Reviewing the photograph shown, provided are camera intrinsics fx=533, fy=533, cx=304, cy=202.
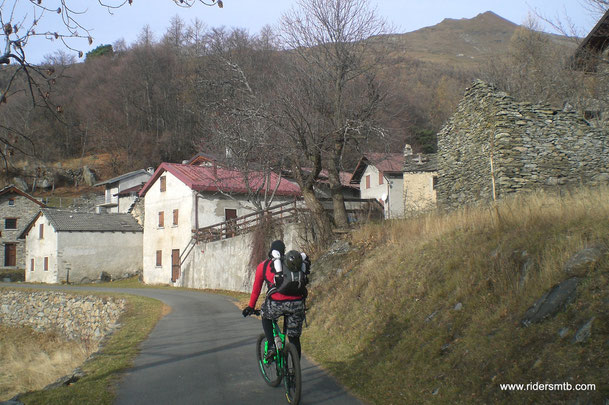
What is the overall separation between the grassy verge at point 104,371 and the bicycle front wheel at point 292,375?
2.23 meters

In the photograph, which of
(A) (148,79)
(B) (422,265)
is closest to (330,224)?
(B) (422,265)

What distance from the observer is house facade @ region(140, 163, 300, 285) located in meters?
33.2

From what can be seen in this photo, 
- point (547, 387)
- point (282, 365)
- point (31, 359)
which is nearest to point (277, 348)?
point (282, 365)

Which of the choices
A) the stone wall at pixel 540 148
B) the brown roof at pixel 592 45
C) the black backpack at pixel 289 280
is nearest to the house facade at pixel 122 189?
the brown roof at pixel 592 45

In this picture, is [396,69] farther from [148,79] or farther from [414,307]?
[148,79]

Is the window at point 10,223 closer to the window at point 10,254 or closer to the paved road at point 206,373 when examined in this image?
the window at point 10,254

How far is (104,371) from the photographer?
8398 millimetres

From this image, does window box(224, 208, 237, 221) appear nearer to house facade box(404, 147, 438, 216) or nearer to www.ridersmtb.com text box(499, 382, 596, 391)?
house facade box(404, 147, 438, 216)

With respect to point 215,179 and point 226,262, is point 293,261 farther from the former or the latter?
point 215,179

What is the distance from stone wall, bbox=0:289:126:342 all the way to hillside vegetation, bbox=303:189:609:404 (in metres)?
13.2

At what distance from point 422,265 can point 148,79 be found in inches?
2231

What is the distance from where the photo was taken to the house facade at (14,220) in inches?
1983

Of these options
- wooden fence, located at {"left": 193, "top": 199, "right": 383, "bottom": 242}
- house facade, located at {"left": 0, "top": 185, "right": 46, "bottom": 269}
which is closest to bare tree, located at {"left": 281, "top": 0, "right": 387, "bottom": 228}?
wooden fence, located at {"left": 193, "top": 199, "right": 383, "bottom": 242}

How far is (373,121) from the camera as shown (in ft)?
65.0
